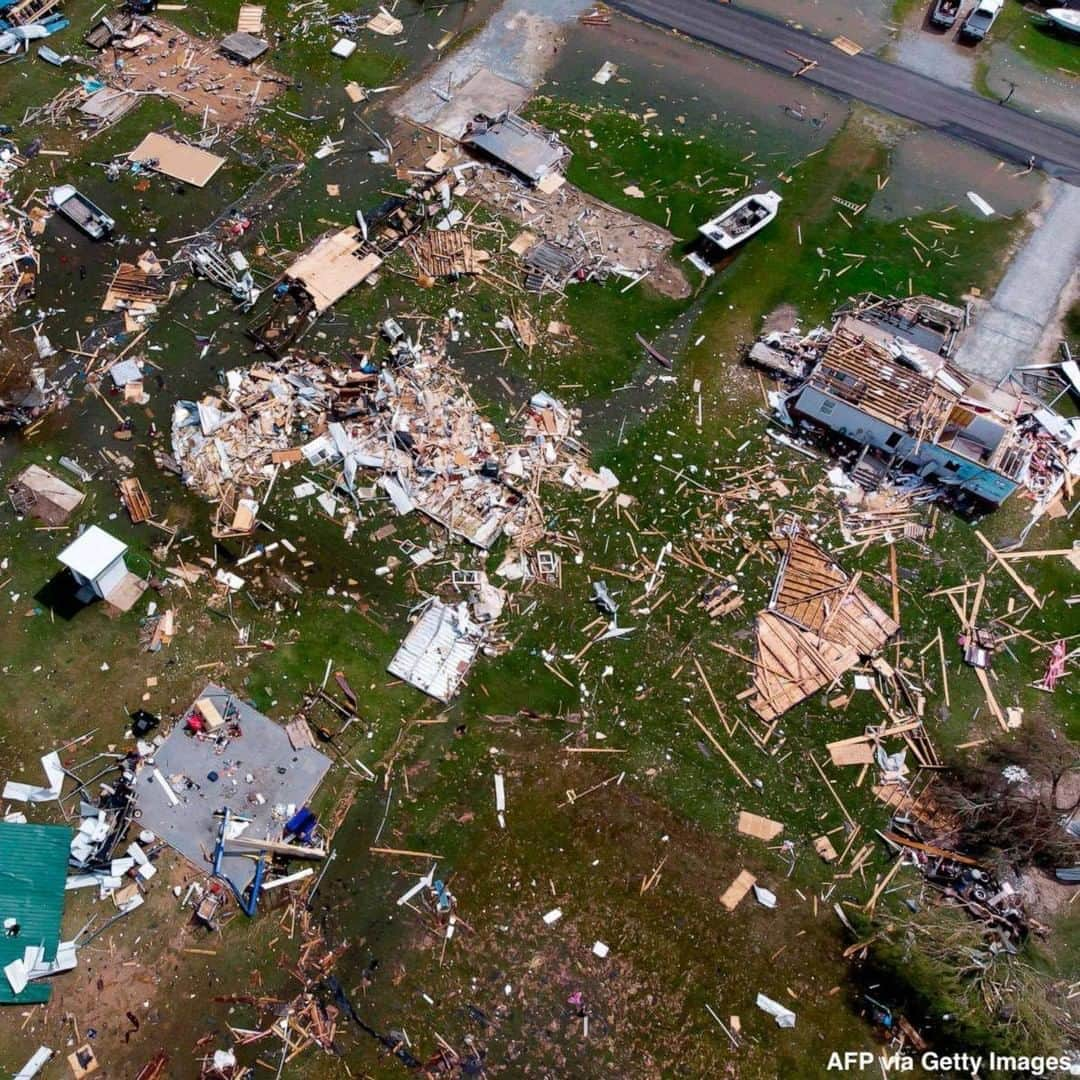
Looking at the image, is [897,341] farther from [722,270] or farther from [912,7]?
[912,7]

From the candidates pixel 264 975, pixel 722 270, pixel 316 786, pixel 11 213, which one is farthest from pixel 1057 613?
pixel 11 213

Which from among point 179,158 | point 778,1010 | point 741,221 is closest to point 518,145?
point 741,221

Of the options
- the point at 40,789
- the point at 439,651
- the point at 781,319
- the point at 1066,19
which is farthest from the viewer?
the point at 1066,19

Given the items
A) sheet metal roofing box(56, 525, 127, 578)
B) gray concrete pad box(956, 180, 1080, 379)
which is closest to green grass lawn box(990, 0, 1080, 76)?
gray concrete pad box(956, 180, 1080, 379)

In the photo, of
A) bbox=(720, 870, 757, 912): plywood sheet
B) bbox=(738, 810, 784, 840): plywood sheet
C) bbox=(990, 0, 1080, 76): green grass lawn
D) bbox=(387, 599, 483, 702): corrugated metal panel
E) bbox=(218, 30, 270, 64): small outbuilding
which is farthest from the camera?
bbox=(990, 0, 1080, 76): green grass lawn

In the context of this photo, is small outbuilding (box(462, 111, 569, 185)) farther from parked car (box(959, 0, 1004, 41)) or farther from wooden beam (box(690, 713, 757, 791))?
wooden beam (box(690, 713, 757, 791))

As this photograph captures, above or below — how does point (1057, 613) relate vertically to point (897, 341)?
below

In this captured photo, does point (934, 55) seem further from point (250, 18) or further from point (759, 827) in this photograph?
point (759, 827)
